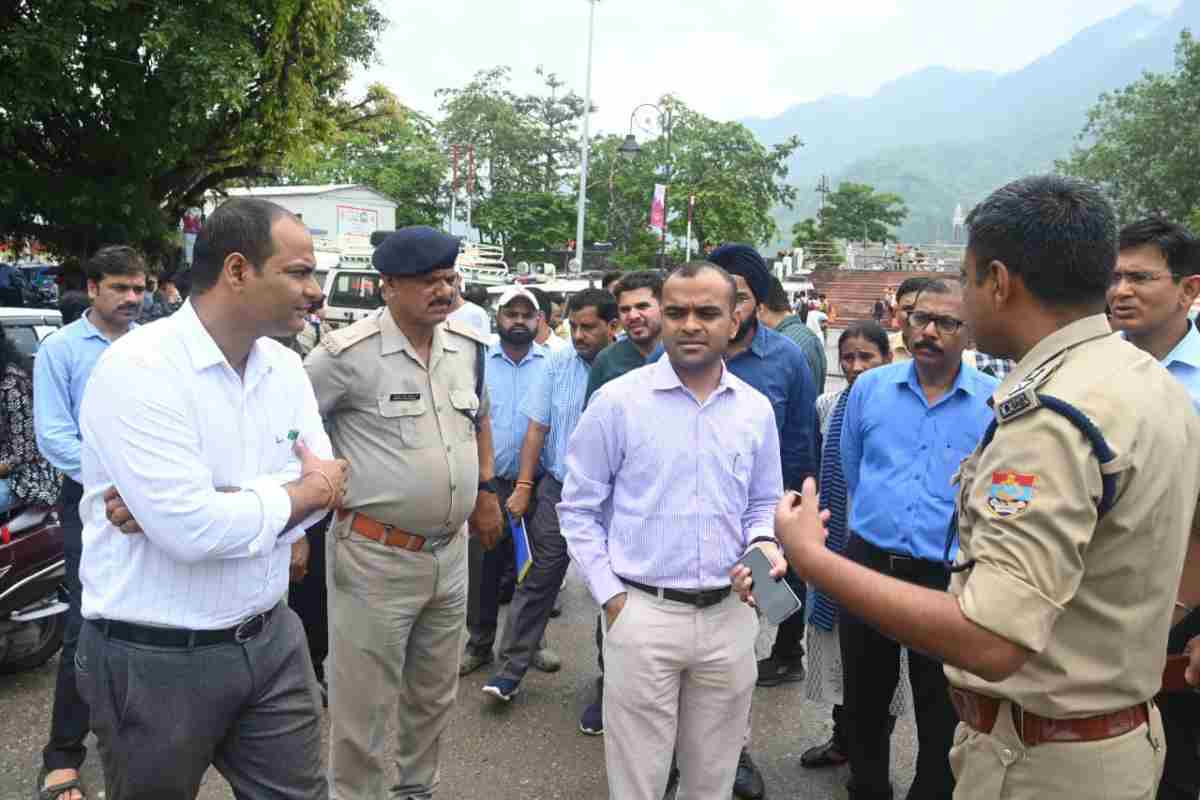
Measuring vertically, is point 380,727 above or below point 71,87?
below

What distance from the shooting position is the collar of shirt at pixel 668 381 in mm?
2754

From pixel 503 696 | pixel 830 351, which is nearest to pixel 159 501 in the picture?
pixel 503 696

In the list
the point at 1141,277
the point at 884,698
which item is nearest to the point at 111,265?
the point at 884,698

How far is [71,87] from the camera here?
12.2 m

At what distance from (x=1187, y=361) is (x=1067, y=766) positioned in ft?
6.51

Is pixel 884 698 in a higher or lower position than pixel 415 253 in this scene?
lower

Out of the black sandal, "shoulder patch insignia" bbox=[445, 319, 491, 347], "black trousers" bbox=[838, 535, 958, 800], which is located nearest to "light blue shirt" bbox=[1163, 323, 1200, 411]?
"black trousers" bbox=[838, 535, 958, 800]

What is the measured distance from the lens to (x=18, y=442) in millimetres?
3881

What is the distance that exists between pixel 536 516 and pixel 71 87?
37.8 feet

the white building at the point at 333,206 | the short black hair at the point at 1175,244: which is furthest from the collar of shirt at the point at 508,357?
the white building at the point at 333,206

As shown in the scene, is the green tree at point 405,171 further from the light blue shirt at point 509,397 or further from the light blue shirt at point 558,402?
the light blue shirt at point 558,402

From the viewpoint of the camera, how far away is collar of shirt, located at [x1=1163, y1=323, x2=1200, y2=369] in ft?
9.98

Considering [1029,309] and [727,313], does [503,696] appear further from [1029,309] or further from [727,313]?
[1029,309]

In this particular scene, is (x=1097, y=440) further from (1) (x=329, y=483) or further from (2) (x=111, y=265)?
(2) (x=111, y=265)
